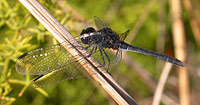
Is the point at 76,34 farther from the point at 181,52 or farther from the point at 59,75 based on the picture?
the point at 181,52

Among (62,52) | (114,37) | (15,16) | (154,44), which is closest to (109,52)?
(114,37)

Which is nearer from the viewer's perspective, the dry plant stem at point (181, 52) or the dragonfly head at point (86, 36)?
the dragonfly head at point (86, 36)

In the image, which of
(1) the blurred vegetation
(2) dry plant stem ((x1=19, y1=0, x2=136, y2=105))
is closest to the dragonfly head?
(1) the blurred vegetation

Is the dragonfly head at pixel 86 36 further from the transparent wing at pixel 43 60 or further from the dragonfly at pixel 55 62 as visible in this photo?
the transparent wing at pixel 43 60

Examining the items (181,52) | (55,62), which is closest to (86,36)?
(55,62)

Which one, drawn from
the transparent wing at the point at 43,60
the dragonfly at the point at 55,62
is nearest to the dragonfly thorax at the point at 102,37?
the dragonfly at the point at 55,62
